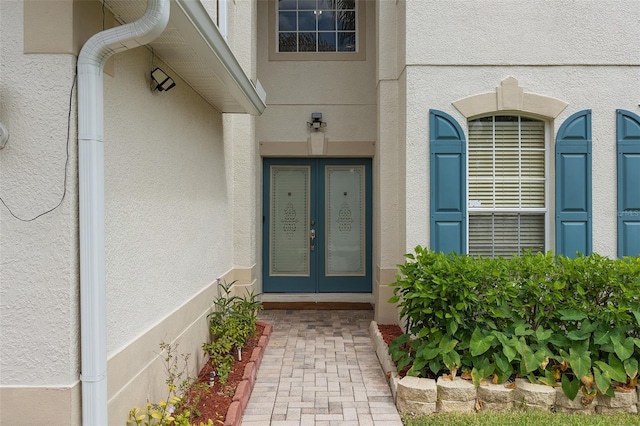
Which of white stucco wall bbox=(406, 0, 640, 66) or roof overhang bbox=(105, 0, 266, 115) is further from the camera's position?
white stucco wall bbox=(406, 0, 640, 66)

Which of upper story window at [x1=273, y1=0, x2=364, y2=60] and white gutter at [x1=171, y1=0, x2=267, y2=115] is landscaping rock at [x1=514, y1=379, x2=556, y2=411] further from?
upper story window at [x1=273, y1=0, x2=364, y2=60]

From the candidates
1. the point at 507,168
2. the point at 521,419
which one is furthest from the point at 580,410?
Result: the point at 507,168

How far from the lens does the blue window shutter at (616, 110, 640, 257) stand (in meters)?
5.81

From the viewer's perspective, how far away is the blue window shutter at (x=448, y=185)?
5855mm

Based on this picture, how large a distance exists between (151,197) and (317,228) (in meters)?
5.11

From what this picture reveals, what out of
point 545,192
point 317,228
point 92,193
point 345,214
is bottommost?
point 317,228

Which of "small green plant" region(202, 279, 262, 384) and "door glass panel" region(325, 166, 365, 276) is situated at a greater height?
"door glass panel" region(325, 166, 365, 276)

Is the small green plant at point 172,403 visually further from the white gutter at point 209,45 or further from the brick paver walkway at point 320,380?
the white gutter at point 209,45

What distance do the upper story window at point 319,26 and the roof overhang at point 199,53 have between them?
11.0 ft

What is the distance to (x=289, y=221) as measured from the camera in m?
8.73

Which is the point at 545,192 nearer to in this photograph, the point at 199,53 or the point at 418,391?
the point at 418,391

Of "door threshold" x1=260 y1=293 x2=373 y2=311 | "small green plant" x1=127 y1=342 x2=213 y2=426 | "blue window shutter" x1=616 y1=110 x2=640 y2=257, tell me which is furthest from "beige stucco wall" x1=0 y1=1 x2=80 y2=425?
"blue window shutter" x1=616 y1=110 x2=640 y2=257

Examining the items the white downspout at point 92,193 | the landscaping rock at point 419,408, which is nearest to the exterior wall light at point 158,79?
the white downspout at point 92,193

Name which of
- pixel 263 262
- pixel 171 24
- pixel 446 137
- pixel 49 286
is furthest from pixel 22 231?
pixel 263 262
